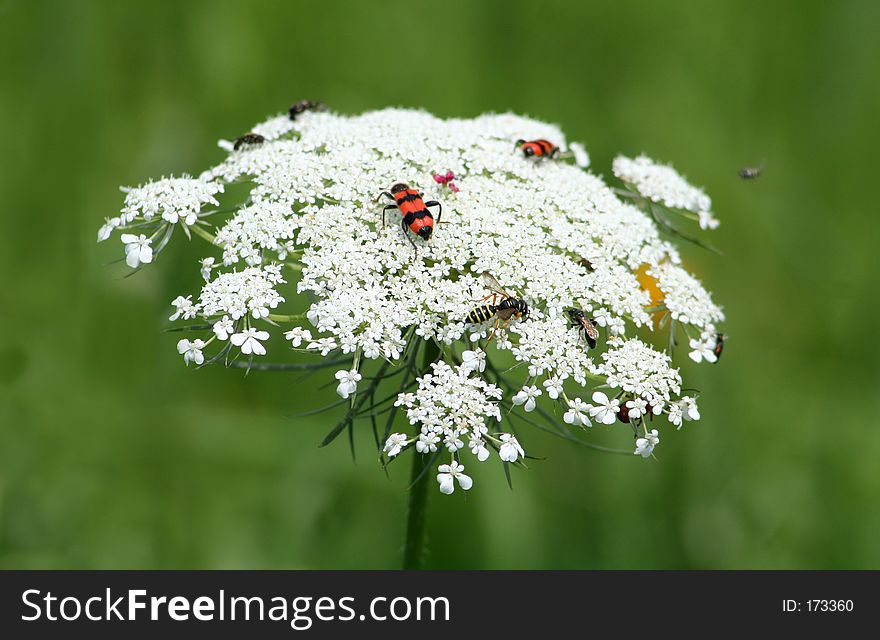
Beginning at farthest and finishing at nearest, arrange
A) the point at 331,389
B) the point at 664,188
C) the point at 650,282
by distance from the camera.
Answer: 1. the point at 331,389
2. the point at 664,188
3. the point at 650,282

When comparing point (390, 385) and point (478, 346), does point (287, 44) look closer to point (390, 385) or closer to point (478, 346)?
point (390, 385)

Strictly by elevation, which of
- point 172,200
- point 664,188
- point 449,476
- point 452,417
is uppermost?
point 664,188

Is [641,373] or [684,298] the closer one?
[641,373]

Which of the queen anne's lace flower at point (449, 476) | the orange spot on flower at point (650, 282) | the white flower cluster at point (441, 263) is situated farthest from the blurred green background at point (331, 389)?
the queen anne's lace flower at point (449, 476)

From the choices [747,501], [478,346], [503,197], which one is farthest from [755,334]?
[478,346]

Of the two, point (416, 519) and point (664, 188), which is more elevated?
point (664, 188)

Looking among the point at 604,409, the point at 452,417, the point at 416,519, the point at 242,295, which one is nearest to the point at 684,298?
the point at 604,409

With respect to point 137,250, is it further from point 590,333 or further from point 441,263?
point 590,333
